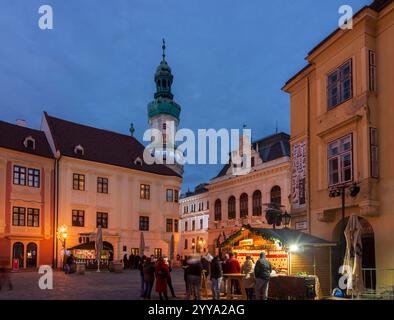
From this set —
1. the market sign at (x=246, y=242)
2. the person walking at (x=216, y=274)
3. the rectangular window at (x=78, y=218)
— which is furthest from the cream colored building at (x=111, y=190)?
the person walking at (x=216, y=274)

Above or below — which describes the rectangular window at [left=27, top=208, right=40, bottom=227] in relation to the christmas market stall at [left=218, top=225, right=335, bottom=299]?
above

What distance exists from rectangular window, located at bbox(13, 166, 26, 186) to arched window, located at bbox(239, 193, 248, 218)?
22152 mm

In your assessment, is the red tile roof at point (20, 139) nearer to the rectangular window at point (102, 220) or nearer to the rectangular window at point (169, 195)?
the rectangular window at point (102, 220)

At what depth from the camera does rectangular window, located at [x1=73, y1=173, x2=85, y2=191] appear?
45.3 meters

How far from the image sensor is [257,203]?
5062 centimetres

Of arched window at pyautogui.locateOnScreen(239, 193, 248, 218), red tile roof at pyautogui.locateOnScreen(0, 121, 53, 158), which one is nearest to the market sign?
red tile roof at pyautogui.locateOnScreen(0, 121, 53, 158)

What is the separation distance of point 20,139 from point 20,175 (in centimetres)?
333

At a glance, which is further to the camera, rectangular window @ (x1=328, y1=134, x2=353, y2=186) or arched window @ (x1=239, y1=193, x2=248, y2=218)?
arched window @ (x1=239, y1=193, x2=248, y2=218)

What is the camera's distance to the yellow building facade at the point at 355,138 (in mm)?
17644

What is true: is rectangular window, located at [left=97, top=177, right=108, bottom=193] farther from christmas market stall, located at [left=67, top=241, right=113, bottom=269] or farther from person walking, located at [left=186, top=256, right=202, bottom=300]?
person walking, located at [left=186, top=256, right=202, bottom=300]

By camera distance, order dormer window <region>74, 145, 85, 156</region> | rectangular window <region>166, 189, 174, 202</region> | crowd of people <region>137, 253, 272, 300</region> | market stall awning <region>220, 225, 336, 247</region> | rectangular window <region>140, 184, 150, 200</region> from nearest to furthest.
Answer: crowd of people <region>137, 253, 272, 300</region> < market stall awning <region>220, 225, 336, 247</region> < dormer window <region>74, 145, 85, 156</region> < rectangular window <region>140, 184, 150, 200</region> < rectangular window <region>166, 189, 174, 202</region>

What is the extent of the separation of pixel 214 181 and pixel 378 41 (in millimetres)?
40349

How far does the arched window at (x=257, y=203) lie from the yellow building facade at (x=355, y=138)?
2767 cm
